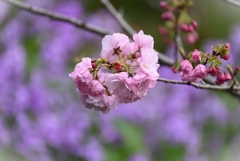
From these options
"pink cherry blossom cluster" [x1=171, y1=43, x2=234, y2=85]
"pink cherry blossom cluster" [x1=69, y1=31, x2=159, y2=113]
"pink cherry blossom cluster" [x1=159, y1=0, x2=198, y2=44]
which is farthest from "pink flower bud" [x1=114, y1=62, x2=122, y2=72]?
"pink cherry blossom cluster" [x1=159, y1=0, x2=198, y2=44]

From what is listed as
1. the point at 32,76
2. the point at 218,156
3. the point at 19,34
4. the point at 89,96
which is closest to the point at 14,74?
the point at 32,76

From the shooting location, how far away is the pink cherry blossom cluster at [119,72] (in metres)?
0.58

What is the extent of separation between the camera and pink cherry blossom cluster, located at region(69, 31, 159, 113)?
22.7 inches

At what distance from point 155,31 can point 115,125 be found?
1591mm

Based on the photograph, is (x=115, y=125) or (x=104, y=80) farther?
(x=115, y=125)

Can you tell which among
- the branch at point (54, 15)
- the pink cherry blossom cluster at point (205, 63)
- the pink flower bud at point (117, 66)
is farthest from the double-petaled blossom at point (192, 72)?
the branch at point (54, 15)

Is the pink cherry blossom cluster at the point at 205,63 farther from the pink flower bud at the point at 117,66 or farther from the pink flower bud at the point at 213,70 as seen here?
the pink flower bud at the point at 117,66

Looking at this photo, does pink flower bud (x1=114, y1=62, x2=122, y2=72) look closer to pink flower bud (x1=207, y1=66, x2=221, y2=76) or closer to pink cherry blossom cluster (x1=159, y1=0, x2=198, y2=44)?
pink flower bud (x1=207, y1=66, x2=221, y2=76)

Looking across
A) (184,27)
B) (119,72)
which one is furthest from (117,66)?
(184,27)

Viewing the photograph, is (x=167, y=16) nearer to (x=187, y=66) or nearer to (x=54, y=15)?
(x=54, y=15)

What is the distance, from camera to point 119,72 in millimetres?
588

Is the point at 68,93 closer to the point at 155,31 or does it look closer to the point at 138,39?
the point at 138,39

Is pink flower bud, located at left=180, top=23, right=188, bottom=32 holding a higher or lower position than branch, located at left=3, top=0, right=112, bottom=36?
lower

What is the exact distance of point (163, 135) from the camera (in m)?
1.72
